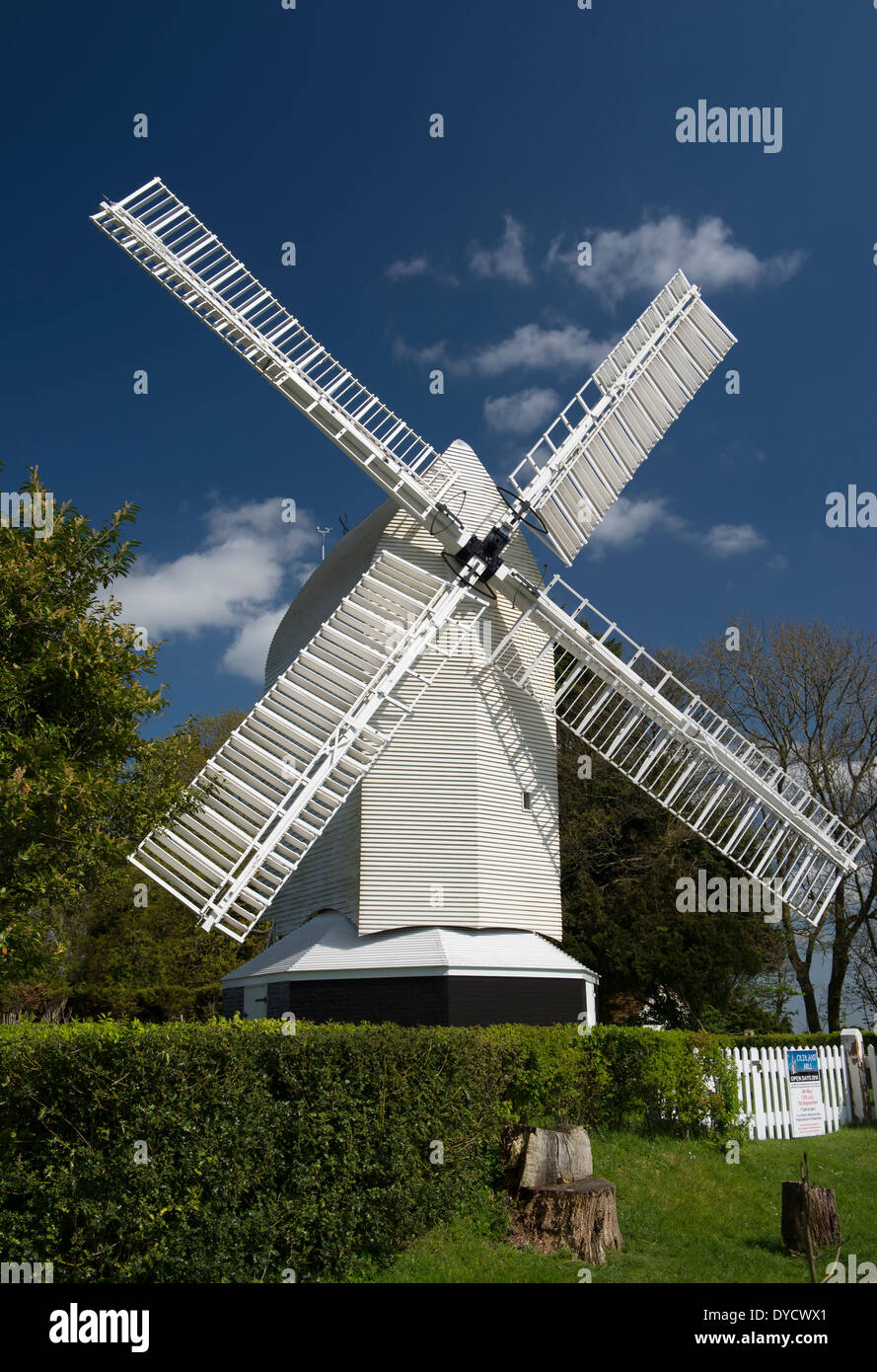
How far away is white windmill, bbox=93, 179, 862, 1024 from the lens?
13273mm

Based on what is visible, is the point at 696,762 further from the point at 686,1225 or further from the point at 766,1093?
the point at 686,1225

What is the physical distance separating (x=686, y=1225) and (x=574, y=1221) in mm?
1570

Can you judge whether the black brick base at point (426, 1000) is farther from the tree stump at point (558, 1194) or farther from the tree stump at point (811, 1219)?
the tree stump at point (811, 1219)

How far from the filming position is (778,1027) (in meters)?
23.5

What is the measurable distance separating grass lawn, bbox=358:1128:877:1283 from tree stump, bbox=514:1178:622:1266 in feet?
0.52

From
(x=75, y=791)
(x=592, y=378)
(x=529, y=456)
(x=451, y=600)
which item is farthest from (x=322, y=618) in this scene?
(x=75, y=791)

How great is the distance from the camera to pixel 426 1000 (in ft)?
46.1

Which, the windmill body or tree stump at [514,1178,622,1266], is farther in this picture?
the windmill body

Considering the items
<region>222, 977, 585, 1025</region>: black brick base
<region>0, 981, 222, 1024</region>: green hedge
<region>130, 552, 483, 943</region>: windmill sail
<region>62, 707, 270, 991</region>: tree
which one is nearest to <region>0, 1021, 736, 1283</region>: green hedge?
<region>130, 552, 483, 943</region>: windmill sail

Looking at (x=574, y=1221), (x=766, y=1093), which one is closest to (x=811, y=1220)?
(x=574, y=1221)

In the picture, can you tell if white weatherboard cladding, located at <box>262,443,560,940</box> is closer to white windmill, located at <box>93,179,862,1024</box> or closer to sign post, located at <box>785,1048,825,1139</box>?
white windmill, located at <box>93,179,862,1024</box>

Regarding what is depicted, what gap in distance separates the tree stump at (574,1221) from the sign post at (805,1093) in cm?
737
